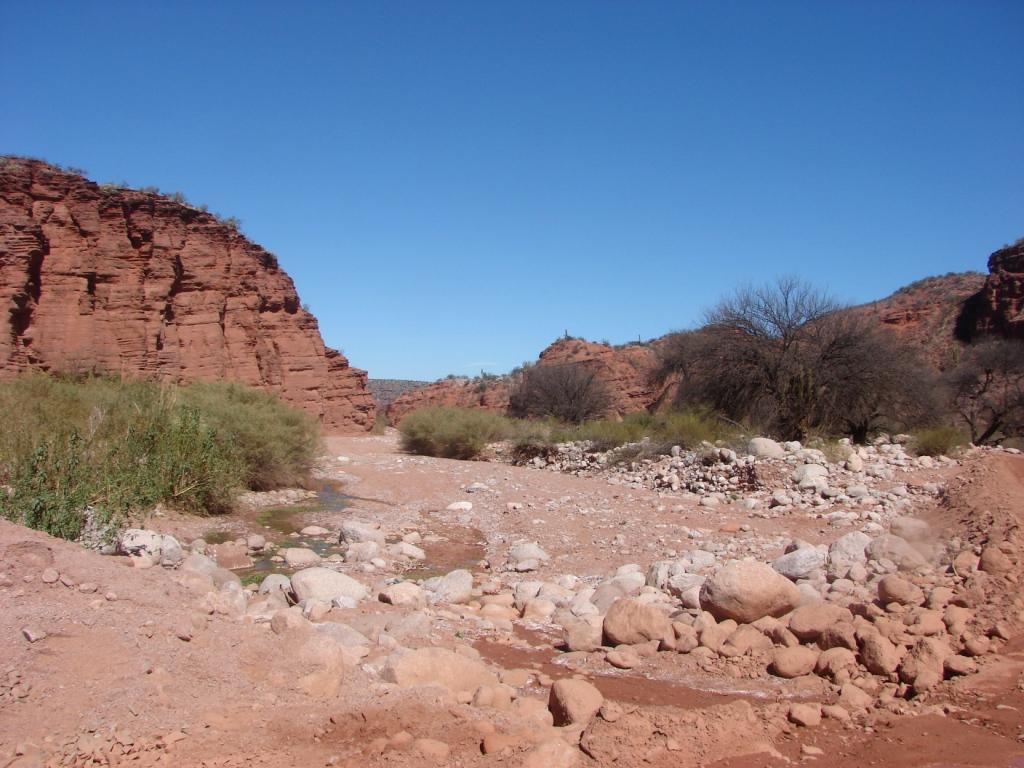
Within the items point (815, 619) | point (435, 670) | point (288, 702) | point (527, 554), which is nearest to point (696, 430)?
point (527, 554)

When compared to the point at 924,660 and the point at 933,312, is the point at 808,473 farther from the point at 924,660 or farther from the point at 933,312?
the point at 933,312

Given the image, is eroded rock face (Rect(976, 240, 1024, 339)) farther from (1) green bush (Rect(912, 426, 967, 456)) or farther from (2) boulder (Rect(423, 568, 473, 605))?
(2) boulder (Rect(423, 568, 473, 605))

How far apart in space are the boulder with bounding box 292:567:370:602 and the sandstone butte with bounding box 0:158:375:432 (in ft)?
61.7

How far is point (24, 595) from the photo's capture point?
4.35m

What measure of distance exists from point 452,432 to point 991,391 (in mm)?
19792

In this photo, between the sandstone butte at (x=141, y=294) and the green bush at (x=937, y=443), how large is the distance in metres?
21.4

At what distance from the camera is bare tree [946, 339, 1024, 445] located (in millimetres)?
22297

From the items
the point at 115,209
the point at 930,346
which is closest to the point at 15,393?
the point at 115,209

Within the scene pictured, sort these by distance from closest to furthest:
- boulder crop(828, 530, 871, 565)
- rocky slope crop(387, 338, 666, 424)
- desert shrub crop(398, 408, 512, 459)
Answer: boulder crop(828, 530, 871, 565)
desert shrub crop(398, 408, 512, 459)
rocky slope crop(387, 338, 666, 424)

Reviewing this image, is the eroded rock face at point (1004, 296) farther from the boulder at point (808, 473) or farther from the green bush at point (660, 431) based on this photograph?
the boulder at point (808, 473)

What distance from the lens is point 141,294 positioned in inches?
1014

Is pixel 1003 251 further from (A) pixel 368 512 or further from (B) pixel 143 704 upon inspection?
(B) pixel 143 704

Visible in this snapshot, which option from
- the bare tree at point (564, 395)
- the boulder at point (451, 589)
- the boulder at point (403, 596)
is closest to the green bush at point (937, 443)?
the boulder at point (451, 589)

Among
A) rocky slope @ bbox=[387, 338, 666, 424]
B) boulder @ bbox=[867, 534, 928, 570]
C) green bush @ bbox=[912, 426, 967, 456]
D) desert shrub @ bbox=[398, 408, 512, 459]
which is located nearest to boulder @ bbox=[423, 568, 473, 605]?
boulder @ bbox=[867, 534, 928, 570]
